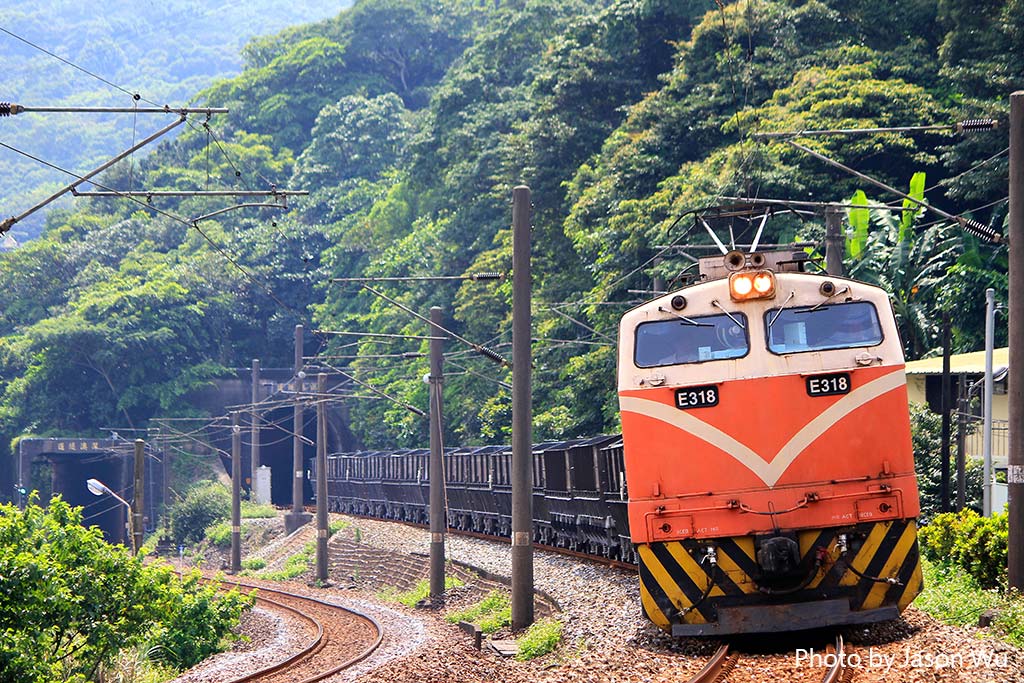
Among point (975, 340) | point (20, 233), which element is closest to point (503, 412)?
point (975, 340)

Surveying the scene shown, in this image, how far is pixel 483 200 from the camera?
203ft

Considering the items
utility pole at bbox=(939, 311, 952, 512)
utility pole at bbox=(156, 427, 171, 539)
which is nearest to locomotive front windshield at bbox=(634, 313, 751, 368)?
utility pole at bbox=(939, 311, 952, 512)

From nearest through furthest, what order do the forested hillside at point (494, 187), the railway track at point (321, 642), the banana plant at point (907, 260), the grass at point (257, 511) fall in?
the railway track at point (321, 642) → the banana plant at point (907, 260) → the forested hillside at point (494, 187) → the grass at point (257, 511)

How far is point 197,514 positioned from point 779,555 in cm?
5455

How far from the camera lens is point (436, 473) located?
29.1 m

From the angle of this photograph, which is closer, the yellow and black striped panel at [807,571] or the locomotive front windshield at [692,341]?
the yellow and black striped panel at [807,571]

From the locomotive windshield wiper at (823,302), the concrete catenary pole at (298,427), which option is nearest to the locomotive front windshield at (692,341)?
the locomotive windshield wiper at (823,302)

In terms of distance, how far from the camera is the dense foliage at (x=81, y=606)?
666 inches

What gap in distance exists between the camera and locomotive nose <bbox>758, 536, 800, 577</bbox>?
Result: 41.4ft

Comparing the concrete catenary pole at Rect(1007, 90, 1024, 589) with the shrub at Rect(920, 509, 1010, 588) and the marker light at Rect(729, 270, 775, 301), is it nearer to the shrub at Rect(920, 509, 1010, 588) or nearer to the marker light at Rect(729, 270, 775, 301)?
the shrub at Rect(920, 509, 1010, 588)

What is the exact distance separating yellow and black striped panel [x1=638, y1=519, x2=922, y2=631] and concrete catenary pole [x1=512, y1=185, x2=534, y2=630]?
6.46 m

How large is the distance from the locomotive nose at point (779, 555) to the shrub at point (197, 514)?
5393 centimetres

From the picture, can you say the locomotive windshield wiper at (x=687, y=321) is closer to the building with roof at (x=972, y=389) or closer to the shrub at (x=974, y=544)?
the shrub at (x=974, y=544)

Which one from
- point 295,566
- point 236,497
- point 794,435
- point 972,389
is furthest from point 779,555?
point 295,566
